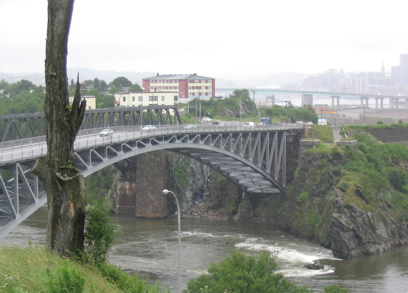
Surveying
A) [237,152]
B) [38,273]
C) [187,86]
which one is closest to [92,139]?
[237,152]

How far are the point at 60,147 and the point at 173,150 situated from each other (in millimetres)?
45465

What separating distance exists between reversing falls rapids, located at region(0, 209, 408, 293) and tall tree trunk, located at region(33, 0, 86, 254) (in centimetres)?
2572

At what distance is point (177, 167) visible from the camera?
3243 inches

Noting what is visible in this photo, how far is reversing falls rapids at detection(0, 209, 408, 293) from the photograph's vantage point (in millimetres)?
50344

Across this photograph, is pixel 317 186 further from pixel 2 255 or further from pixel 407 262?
pixel 2 255

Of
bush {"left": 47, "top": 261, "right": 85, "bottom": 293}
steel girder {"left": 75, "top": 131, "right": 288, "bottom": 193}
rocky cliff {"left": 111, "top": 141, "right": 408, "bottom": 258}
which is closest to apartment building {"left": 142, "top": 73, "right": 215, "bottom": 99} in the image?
rocky cliff {"left": 111, "top": 141, "right": 408, "bottom": 258}

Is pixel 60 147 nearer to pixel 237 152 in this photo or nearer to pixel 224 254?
pixel 224 254

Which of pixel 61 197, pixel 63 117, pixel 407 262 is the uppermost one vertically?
pixel 63 117

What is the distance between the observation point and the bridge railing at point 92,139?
139 ft

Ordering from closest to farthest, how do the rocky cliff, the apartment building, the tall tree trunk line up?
1. the tall tree trunk
2. the rocky cliff
3. the apartment building

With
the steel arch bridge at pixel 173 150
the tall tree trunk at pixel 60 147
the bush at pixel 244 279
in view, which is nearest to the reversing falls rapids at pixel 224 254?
the steel arch bridge at pixel 173 150

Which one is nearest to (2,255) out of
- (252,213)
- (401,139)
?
(252,213)

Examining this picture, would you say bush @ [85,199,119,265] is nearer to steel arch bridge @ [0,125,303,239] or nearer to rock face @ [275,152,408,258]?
steel arch bridge @ [0,125,303,239]

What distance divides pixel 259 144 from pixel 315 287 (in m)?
26.0
